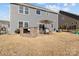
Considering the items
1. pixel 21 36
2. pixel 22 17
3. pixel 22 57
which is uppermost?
pixel 22 17

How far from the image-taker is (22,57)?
7.15 metres

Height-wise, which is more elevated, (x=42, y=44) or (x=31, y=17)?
(x=31, y=17)

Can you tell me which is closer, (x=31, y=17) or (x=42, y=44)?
(x=42, y=44)

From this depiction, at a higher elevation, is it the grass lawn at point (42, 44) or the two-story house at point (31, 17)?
the two-story house at point (31, 17)

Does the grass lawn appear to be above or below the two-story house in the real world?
below

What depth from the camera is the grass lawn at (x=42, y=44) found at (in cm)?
731

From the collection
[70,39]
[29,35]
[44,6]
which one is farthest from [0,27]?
[70,39]

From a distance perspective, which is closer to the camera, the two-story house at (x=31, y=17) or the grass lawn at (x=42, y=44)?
the grass lawn at (x=42, y=44)

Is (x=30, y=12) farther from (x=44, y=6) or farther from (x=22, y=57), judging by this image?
(x=22, y=57)

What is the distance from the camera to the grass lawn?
7.31 metres

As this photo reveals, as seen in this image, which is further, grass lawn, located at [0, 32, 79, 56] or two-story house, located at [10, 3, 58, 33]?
two-story house, located at [10, 3, 58, 33]

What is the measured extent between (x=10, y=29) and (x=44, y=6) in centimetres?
106

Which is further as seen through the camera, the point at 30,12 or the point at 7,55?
the point at 30,12

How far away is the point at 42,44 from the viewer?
7477mm
